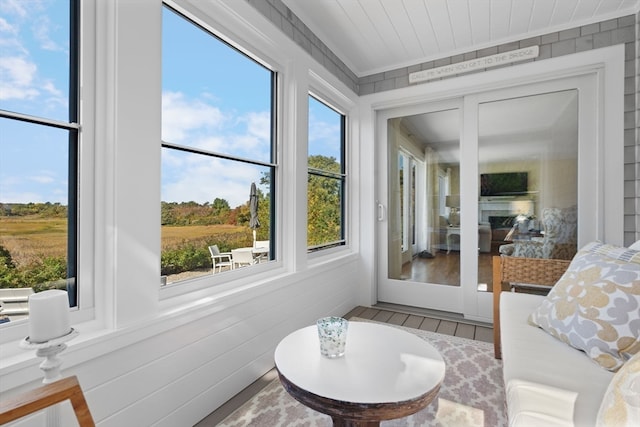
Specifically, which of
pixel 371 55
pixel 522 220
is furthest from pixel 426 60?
pixel 522 220

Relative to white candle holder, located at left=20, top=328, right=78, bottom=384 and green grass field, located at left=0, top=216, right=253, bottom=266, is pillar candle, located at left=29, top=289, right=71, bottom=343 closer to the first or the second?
A: white candle holder, located at left=20, top=328, right=78, bottom=384

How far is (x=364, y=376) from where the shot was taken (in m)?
1.14

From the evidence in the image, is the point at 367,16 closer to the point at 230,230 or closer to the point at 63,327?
the point at 230,230

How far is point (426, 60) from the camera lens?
10.2 ft

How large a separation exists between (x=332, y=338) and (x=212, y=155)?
125cm

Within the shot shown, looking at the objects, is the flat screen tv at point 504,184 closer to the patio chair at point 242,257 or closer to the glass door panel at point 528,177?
the glass door panel at point 528,177

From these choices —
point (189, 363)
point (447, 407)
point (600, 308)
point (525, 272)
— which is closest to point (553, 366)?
point (600, 308)

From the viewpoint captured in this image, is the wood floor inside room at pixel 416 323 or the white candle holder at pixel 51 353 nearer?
the white candle holder at pixel 51 353

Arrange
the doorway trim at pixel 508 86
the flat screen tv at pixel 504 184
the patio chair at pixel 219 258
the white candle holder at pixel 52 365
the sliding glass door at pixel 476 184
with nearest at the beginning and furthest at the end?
the white candle holder at pixel 52 365
the patio chair at pixel 219 258
the doorway trim at pixel 508 86
the sliding glass door at pixel 476 184
the flat screen tv at pixel 504 184

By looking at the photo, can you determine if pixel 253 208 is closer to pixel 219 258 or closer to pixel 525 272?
pixel 219 258

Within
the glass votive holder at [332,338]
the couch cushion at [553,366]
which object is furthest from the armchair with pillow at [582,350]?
the glass votive holder at [332,338]

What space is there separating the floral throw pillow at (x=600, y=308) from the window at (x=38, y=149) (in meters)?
2.11

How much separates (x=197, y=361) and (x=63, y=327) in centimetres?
82

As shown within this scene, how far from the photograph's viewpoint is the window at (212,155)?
5.30 ft
